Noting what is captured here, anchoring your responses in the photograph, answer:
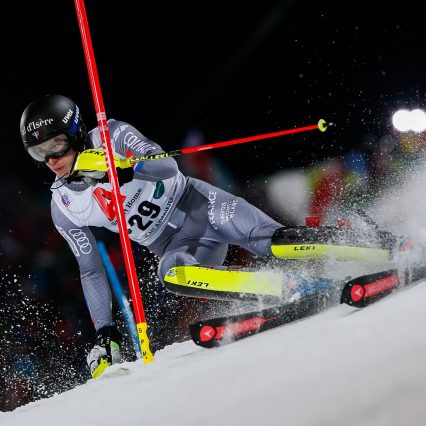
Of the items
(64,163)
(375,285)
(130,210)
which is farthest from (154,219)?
(375,285)

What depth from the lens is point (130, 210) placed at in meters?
2.66

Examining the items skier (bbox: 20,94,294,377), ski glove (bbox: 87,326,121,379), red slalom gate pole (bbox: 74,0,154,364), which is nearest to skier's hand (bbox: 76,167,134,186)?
red slalom gate pole (bbox: 74,0,154,364)

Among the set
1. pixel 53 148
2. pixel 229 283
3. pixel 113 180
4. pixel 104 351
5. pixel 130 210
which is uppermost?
pixel 53 148

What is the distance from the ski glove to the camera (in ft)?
7.97

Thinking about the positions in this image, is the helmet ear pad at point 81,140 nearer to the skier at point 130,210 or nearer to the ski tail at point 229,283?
the skier at point 130,210

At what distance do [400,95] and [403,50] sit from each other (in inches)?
12.4

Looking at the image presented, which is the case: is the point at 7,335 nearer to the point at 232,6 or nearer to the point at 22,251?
the point at 22,251

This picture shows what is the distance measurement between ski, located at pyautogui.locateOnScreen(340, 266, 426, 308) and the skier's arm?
1.37 m

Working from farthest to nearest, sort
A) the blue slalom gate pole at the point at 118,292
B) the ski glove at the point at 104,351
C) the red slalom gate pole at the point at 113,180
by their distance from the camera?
the blue slalom gate pole at the point at 118,292
the ski glove at the point at 104,351
the red slalom gate pole at the point at 113,180

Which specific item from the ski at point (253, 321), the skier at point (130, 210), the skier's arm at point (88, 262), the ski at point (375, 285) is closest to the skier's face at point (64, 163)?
the skier at point (130, 210)

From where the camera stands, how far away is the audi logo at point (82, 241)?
2.76 meters

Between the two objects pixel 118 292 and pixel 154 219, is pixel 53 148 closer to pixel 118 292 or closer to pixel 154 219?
pixel 154 219

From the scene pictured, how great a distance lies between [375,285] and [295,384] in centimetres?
83

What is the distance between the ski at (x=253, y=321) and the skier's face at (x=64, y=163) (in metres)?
1.14
